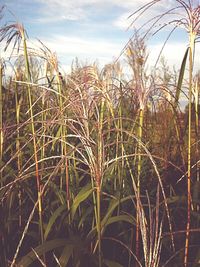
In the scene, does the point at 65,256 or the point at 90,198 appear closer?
the point at 65,256

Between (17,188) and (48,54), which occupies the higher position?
(48,54)

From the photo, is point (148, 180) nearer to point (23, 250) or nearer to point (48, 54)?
point (23, 250)

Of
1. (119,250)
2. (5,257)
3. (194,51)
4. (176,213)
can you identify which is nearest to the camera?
(194,51)

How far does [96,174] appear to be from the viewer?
45.3 inches

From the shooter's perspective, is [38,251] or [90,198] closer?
[38,251]

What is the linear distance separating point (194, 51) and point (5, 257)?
3.83 ft

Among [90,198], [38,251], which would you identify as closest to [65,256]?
[38,251]

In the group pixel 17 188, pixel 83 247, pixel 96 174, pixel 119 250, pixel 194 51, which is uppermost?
pixel 194 51

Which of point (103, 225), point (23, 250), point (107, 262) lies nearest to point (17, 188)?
point (23, 250)

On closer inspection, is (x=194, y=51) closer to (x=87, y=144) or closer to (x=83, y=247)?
(x=87, y=144)

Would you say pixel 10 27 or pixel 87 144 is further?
pixel 10 27

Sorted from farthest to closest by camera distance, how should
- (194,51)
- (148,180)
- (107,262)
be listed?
(148,180) < (107,262) < (194,51)

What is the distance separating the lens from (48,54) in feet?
5.69

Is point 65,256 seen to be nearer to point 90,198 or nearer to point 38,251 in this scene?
point 38,251
